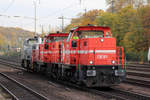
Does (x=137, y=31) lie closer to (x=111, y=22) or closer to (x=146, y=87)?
(x=111, y=22)

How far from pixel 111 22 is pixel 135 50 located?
431 inches

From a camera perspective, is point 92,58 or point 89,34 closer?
point 92,58

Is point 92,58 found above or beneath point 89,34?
beneath

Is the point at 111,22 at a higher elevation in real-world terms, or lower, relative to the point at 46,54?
higher

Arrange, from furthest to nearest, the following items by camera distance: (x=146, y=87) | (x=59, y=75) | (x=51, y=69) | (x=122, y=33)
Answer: (x=122, y=33) < (x=51, y=69) < (x=59, y=75) < (x=146, y=87)

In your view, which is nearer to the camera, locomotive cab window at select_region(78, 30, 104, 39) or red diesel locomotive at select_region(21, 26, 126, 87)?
red diesel locomotive at select_region(21, 26, 126, 87)

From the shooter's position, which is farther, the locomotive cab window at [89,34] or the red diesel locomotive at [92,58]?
the locomotive cab window at [89,34]

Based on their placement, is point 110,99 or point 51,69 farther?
point 51,69

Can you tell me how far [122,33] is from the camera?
4394 centimetres

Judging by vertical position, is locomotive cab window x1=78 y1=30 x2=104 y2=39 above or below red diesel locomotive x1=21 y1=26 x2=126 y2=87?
above

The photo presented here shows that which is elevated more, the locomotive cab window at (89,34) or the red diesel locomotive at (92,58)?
the locomotive cab window at (89,34)

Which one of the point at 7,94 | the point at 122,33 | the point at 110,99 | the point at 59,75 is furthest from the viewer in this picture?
the point at 122,33

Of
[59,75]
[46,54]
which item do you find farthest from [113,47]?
[46,54]

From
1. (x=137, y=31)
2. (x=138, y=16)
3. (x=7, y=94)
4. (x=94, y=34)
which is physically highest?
(x=138, y=16)
